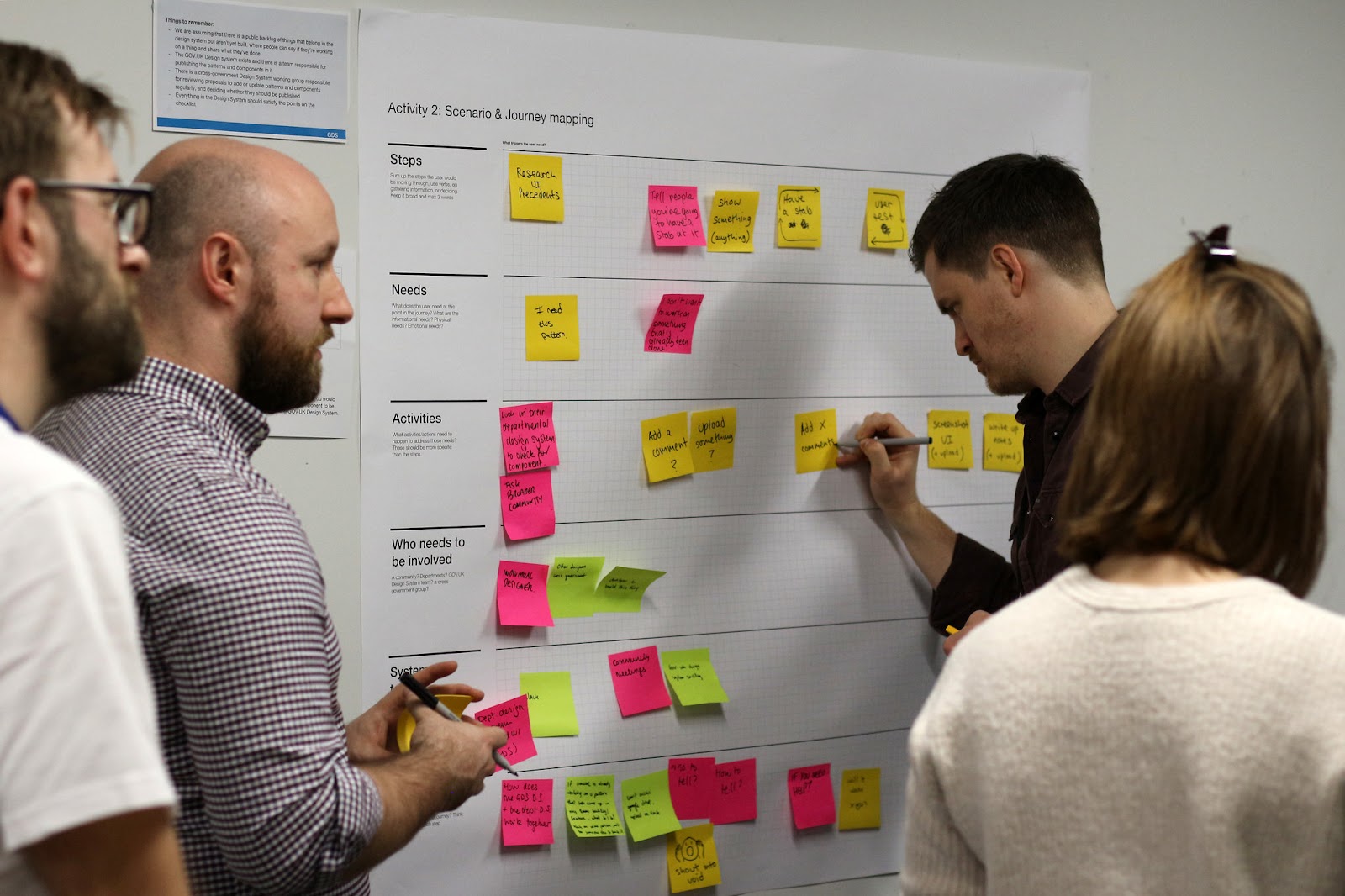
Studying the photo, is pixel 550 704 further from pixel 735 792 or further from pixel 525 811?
pixel 735 792

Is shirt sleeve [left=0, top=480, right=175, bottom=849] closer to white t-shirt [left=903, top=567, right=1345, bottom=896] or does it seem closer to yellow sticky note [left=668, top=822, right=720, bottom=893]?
white t-shirt [left=903, top=567, right=1345, bottom=896]

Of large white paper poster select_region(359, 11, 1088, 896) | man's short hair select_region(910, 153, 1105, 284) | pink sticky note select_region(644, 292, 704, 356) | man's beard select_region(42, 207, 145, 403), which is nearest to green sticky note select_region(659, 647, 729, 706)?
large white paper poster select_region(359, 11, 1088, 896)

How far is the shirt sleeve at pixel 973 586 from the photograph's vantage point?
195cm

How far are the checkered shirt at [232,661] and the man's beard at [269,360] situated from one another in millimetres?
138

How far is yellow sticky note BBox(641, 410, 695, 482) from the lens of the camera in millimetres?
1813

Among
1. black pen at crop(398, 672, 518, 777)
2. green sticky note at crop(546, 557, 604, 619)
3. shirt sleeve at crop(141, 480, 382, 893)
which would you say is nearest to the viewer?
shirt sleeve at crop(141, 480, 382, 893)

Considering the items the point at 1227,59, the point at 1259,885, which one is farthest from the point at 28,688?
the point at 1227,59

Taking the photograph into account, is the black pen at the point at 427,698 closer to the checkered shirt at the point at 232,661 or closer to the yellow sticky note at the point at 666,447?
the checkered shirt at the point at 232,661

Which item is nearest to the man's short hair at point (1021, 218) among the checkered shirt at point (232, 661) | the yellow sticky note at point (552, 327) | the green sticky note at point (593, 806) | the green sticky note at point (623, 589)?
the yellow sticky note at point (552, 327)

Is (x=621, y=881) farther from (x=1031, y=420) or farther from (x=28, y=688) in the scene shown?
(x=28, y=688)

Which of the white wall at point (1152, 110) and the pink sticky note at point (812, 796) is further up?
the white wall at point (1152, 110)

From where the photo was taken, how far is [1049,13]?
2.08m

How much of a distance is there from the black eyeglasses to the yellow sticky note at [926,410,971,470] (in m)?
1.42

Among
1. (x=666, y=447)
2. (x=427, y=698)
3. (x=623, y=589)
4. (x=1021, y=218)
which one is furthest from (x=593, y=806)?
(x=1021, y=218)
